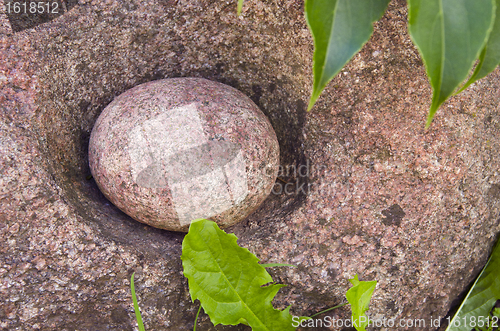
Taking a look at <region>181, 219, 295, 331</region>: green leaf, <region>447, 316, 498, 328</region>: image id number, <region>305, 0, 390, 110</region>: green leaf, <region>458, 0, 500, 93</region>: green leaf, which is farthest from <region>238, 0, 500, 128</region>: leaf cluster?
<region>447, 316, 498, 328</region>: image id number

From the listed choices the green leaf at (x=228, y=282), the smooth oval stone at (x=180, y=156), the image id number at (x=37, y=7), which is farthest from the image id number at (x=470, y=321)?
the image id number at (x=37, y=7)

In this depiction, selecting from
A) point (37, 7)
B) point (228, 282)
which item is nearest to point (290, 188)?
point (228, 282)

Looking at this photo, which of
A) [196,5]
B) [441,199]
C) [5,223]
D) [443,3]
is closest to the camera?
[443,3]

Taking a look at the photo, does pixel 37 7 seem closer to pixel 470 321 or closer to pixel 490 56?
pixel 490 56

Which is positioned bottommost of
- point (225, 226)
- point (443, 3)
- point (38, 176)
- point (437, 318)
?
point (437, 318)

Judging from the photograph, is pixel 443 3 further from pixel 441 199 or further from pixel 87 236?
pixel 87 236

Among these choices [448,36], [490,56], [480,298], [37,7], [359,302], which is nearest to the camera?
[448,36]

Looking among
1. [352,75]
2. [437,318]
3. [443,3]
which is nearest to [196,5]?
[352,75]
